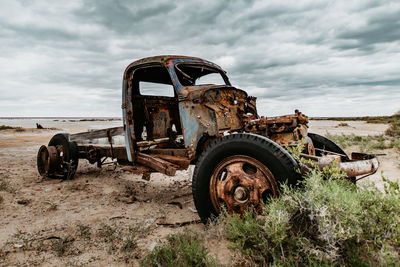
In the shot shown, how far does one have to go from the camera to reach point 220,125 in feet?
10.8

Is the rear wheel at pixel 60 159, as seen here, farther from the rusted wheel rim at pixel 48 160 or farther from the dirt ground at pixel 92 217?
the dirt ground at pixel 92 217

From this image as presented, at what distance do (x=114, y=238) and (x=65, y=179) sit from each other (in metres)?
3.77

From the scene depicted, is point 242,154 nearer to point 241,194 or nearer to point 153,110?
point 241,194

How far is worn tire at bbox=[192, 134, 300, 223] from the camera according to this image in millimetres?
2188

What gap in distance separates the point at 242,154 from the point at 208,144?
103 cm

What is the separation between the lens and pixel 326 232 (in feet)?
5.57

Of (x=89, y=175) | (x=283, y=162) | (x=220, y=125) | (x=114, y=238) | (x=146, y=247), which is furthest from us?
(x=89, y=175)

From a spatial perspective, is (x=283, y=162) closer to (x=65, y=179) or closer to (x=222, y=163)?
(x=222, y=163)

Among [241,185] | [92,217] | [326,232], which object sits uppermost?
[241,185]

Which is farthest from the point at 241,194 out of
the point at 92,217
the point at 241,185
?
the point at 92,217

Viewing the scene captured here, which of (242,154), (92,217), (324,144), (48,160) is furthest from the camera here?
(48,160)

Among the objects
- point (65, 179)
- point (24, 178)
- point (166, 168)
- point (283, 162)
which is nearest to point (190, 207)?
point (166, 168)

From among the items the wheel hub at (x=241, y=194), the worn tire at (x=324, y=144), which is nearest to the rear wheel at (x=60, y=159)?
the wheel hub at (x=241, y=194)

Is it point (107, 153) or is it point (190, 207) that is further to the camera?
point (107, 153)
